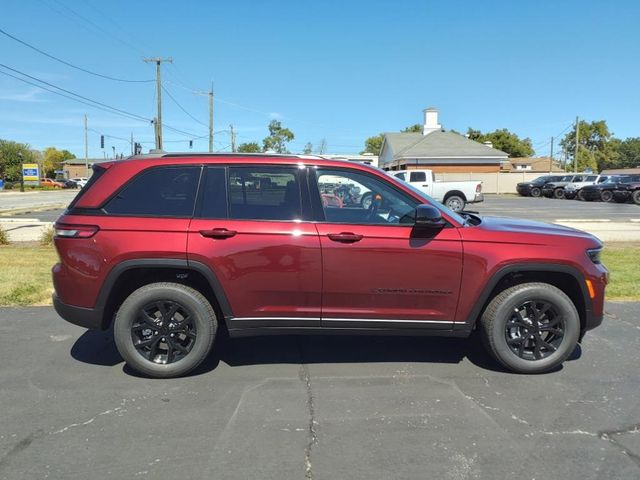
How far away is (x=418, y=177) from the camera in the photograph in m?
24.7

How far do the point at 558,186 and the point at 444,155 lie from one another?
885 cm

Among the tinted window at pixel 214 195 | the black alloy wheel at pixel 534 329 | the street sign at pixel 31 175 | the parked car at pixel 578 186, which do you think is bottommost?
the black alloy wheel at pixel 534 329

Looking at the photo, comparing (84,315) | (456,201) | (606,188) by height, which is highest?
(606,188)

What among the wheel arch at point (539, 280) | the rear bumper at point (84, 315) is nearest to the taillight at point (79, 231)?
the rear bumper at point (84, 315)

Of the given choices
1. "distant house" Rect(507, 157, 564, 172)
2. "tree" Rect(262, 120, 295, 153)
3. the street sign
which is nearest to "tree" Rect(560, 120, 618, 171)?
"distant house" Rect(507, 157, 564, 172)

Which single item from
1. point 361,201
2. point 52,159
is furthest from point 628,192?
point 52,159

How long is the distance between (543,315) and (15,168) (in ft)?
326

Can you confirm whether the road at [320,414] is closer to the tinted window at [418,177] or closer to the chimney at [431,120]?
the tinted window at [418,177]

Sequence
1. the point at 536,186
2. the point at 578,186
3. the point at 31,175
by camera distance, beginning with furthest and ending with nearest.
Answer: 1. the point at 31,175
2. the point at 536,186
3. the point at 578,186

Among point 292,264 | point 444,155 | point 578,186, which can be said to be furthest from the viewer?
point 444,155

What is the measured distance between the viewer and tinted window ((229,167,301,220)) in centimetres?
425

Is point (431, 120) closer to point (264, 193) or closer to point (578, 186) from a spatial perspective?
point (578, 186)

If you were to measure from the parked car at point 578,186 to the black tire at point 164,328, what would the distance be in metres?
36.4

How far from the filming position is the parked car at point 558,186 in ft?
126
